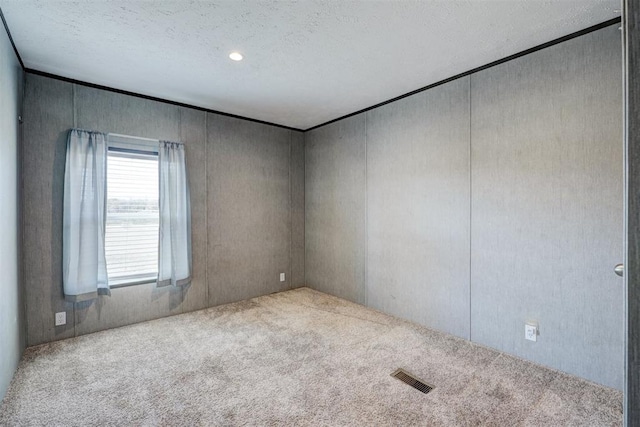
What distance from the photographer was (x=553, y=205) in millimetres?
2357

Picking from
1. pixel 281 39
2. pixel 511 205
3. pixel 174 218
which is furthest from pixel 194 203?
pixel 511 205

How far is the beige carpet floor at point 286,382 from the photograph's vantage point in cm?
187

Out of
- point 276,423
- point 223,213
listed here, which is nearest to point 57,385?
point 276,423

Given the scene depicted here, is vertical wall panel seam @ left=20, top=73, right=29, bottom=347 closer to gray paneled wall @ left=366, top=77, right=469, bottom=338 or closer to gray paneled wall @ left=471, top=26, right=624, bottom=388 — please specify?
gray paneled wall @ left=366, top=77, right=469, bottom=338

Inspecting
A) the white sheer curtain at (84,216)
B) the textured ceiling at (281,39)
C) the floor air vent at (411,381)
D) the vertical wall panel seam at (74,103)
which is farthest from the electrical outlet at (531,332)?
the vertical wall panel seam at (74,103)

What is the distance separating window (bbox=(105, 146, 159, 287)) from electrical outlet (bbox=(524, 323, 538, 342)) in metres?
3.70

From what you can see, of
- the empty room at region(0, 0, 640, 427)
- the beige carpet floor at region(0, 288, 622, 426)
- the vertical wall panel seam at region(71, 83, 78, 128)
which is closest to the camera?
the beige carpet floor at region(0, 288, 622, 426)

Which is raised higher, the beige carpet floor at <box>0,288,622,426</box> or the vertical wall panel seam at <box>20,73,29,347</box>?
the vertical wall panel seam at <box>20,73,29,347</box>

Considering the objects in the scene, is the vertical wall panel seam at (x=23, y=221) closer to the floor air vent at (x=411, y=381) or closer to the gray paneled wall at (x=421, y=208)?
the floor air vent at (x=411, y=381)

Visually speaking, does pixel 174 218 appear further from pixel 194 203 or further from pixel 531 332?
pixel 531 332

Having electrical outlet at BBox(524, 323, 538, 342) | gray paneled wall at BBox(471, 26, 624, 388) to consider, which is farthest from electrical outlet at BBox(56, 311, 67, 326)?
electrical outlet at BBox(524, 323, 538, 342)

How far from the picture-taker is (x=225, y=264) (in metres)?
4.05

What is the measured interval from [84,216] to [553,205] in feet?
13.6

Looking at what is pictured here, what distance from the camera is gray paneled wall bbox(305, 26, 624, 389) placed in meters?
2.15
